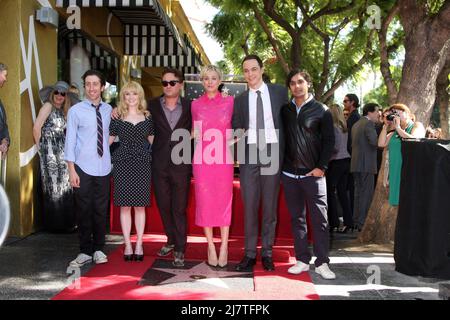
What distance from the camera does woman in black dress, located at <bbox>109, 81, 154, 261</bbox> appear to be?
5.18 metres

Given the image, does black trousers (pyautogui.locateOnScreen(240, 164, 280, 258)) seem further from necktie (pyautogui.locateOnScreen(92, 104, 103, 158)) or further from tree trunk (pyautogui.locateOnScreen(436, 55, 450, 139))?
tree trunk (pyautogui.locateOnScreen(436, 55, 450, 139))

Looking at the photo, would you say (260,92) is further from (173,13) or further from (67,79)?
(173,13)

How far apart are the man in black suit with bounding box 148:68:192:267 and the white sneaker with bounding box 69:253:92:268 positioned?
857 mm

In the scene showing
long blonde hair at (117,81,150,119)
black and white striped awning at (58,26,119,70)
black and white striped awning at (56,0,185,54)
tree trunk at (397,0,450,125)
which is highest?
black and white striped awning at (56,0,185,54)

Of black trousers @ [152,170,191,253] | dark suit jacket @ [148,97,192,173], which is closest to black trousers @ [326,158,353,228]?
black trousers @ [152,170,191,253]

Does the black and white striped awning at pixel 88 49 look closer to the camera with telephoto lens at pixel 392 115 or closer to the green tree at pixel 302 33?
the green tree at pixel 302 33

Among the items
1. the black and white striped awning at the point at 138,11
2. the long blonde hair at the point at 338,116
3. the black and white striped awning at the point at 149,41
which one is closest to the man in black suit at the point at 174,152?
the black and white striped awning at the point at 138,11

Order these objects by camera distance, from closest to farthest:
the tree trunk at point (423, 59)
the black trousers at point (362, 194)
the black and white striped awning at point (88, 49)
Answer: the tree trunk at point (423, 59), the black trousers at point (362, 194), the black and white striped awning at point (88, 49)

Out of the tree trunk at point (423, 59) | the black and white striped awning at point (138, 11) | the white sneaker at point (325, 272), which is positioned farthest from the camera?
the black and white striped awning at point (138, 11)

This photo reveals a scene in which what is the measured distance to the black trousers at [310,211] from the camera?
4.98m

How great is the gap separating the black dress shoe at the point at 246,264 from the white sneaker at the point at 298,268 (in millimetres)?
365

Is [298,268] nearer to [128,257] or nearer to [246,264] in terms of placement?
[246,264]

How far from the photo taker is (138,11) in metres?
10.9
